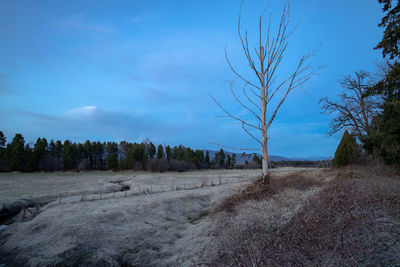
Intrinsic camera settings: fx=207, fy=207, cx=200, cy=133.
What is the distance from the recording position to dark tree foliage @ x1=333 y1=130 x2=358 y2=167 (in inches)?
970

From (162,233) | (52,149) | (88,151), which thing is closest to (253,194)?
(162,233)

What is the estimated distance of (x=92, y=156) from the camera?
5588 cm

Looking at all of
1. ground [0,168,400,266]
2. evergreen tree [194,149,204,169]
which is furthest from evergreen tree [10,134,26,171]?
evergreen tree [194,149,204,169]

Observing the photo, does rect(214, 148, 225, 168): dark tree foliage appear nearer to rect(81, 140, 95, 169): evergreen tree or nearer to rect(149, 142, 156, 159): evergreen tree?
rect(149, 142, 156, 159): evergreen tree

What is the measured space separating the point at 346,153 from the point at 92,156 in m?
56.2

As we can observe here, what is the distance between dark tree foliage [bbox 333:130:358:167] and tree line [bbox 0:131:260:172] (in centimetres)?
2099

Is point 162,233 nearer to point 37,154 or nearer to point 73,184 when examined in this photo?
point 73,184

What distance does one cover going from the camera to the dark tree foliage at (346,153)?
970 inches

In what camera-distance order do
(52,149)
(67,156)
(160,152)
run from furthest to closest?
1. (160,152)
2. (67,156)
3. (52,149)

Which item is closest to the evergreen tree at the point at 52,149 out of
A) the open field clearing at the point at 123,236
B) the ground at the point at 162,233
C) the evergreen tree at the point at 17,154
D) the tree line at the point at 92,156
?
the tree line at the point at 92,156

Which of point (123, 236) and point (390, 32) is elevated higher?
point (390, 32)

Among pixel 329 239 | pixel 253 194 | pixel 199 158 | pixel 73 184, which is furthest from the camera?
pixel 199 158

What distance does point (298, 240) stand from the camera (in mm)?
3021

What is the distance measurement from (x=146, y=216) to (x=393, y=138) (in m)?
13.6
